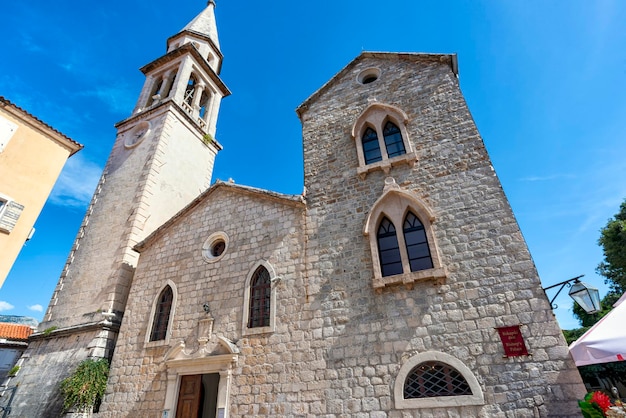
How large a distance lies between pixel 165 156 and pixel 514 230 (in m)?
13.5

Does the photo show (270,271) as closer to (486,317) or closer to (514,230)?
(486,317)

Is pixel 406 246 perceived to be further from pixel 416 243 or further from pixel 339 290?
pixel 339 290

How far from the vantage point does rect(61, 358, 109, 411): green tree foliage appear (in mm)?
8891

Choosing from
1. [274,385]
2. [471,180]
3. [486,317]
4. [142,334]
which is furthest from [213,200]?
[486,317]

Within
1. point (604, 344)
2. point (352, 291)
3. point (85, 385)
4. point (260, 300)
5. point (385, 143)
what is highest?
point (385, 143)

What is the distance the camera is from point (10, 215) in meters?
9.57

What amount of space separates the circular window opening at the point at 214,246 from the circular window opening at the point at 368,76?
7.03m

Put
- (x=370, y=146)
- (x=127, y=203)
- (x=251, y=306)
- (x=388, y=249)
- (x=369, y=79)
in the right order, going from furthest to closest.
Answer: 1. (x=127, y=203)
2. (x=369, y=79)
3. (x=370, y=146)
4. (x=251, y=306)
5. (x=388, y=249)

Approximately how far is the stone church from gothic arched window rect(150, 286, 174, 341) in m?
0.06

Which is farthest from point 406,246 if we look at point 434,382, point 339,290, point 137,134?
point 137,134

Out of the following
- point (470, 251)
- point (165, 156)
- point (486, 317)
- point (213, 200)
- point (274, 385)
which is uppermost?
point (165, 156)

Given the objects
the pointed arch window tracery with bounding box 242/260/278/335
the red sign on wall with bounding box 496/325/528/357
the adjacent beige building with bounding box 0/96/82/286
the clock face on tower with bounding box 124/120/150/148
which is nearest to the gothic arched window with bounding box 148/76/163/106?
the clock face on tower with bounding box 124/120/150/148

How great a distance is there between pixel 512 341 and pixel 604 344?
1336mm

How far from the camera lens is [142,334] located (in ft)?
32.3
